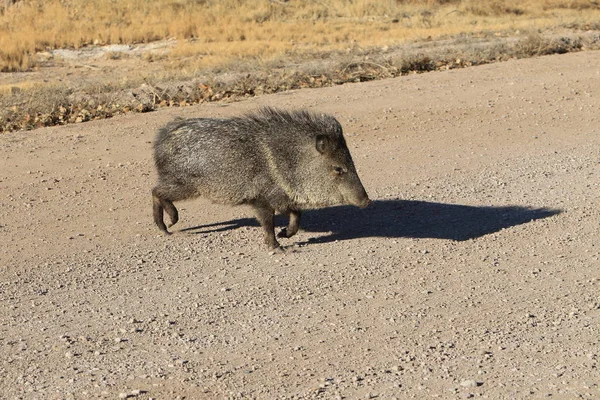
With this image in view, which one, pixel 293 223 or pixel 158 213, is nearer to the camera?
pixel 293 223

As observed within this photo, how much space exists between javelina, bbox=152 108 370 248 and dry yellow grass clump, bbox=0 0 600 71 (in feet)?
33.5

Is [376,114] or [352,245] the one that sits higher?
[352,245]

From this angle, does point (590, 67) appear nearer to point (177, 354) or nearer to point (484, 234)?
point (484, 234)

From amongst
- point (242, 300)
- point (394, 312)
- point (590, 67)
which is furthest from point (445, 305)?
point (590, 67)

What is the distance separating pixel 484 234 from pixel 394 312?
6.56 ft

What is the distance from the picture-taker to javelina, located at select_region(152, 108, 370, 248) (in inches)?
300

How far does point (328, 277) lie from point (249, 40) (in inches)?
707

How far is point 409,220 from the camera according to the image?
27.4 ft

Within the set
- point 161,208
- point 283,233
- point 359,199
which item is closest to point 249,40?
point 161,208

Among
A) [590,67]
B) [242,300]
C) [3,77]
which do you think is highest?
[242,300]

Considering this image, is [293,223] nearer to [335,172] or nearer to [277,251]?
[277,251]

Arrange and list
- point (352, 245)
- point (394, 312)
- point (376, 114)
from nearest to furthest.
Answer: point (394, 312) → point (352, 245) → point (376, 114)

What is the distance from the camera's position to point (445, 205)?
8.77 meters

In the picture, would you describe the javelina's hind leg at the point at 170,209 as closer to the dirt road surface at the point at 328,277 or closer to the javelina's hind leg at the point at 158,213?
the javelina's hind leg at the point at 158,213
